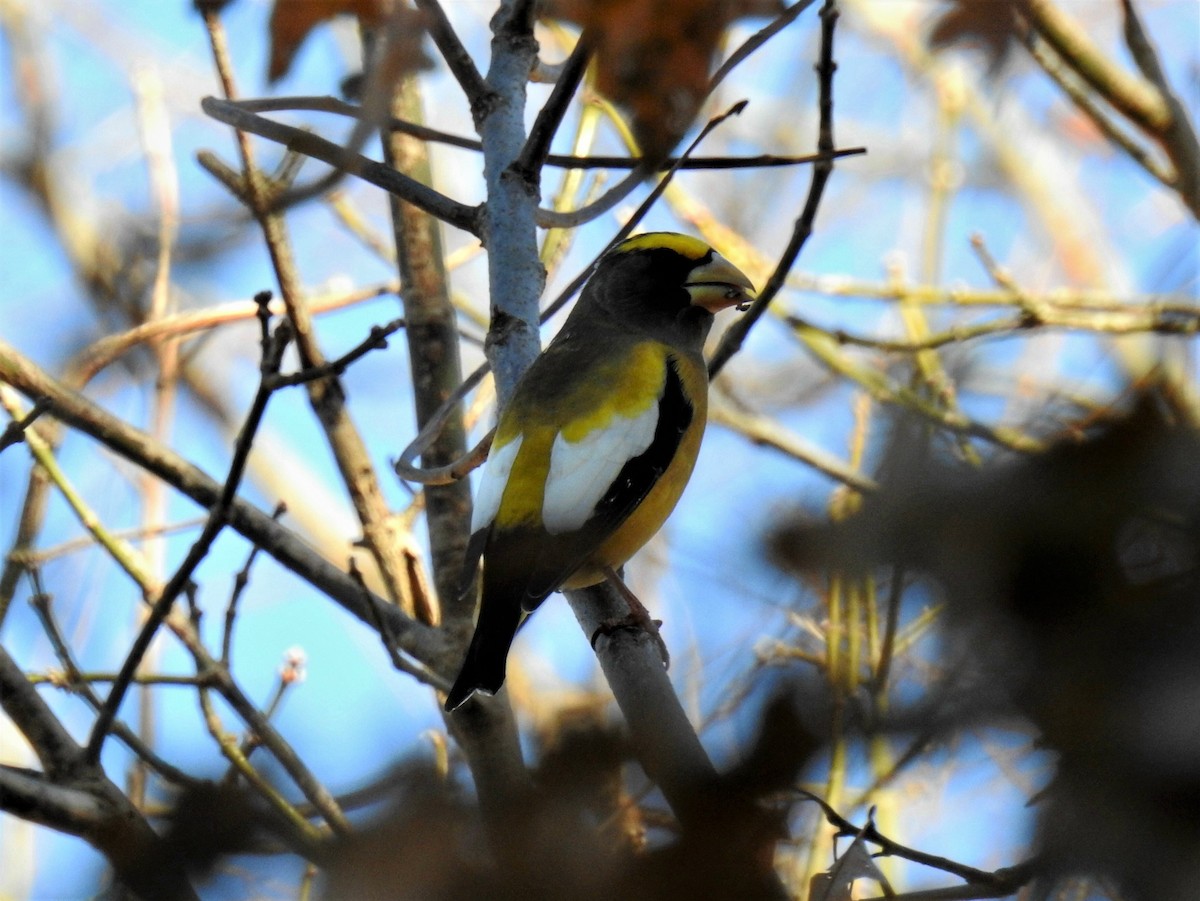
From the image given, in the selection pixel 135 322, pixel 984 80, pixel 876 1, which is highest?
pixel 876 1

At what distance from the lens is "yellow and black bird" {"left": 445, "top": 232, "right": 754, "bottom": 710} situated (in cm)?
368

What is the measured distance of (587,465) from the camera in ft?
13.2

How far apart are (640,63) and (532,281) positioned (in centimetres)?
150

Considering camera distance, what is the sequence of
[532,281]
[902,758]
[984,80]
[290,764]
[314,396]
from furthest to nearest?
[314,396] < [532,281] < [290,764] < [984,80] < [902,758]

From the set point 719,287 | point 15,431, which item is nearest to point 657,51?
point 15,431

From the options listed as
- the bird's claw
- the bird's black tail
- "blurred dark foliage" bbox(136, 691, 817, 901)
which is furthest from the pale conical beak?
"blurred dark foliage" bbox(136, 691, 817, 901)

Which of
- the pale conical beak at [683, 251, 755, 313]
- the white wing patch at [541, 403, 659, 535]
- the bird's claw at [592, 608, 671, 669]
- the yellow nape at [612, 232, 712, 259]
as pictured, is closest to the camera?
the bird's claw at [592, 608, 671, 669]

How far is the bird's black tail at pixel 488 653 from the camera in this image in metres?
3.36

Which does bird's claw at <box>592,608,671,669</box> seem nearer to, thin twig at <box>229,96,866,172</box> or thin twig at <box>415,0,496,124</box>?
thin twig at <box>229,96,866,172</box>

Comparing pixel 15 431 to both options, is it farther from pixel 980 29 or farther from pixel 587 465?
pixel 980 29

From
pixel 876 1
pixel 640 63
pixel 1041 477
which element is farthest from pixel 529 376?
pixel 876 1

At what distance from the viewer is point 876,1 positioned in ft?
44.1

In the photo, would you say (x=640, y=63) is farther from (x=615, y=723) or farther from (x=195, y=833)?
(x=195, y=833)

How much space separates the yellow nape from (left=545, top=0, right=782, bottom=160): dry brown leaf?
8.49 ft
